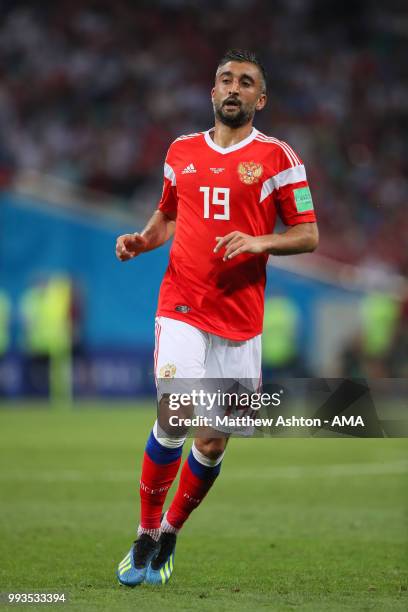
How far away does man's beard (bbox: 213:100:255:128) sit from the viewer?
5.15m

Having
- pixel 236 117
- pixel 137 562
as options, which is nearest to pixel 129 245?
pixel 236 117

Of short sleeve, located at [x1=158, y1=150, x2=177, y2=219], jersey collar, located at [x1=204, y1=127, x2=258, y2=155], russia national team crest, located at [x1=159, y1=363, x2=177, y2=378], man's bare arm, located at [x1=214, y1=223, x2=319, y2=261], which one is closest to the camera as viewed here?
man's bare arm, located at [x1=214, y1=223, x2=319, y2=261]

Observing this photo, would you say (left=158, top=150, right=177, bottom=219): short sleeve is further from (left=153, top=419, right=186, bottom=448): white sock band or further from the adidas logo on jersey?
(left=153, top=419, right=186, bottom=448): white sock band

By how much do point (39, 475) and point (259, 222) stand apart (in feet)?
15.4

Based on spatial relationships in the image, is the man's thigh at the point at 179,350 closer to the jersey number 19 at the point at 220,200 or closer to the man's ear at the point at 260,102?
the jersey number 19 at the point at 220,200

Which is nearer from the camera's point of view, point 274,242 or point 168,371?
point 274,242

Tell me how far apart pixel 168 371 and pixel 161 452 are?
0.36 meters

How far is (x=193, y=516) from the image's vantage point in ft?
24.3

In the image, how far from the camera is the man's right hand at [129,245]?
5230 millimetres

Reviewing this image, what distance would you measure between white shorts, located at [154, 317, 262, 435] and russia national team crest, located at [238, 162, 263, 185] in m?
0.69

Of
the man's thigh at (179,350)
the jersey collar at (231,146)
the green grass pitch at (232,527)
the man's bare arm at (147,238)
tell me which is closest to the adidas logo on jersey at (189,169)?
the jersey collar at (231,146)

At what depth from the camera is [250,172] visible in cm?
511

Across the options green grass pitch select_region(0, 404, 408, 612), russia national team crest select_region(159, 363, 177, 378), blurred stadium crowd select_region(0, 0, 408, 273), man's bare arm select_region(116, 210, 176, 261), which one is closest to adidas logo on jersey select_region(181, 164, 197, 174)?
man's bare arm select_region(116, 210, 176, 261)

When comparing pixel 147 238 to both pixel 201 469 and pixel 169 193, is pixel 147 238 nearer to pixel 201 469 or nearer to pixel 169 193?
pixel 169 193
